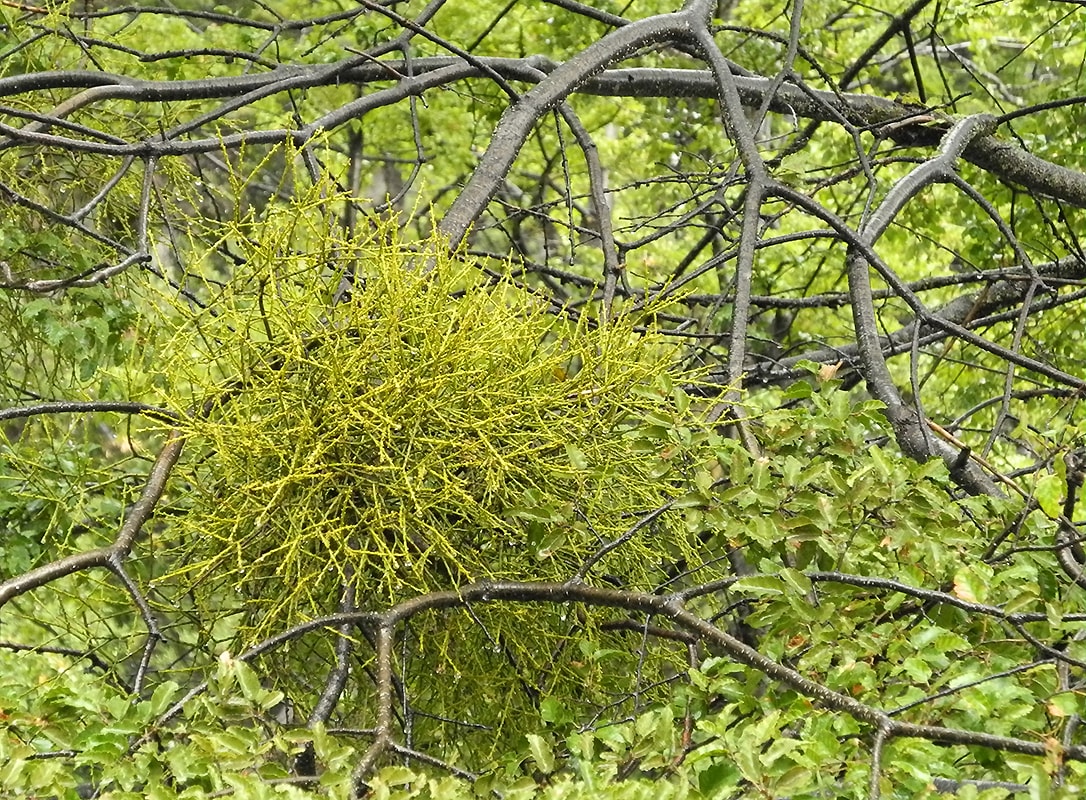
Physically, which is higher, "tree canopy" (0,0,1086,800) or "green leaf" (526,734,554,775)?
"tree canopy" (0,0,1086,800)

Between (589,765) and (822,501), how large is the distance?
1.64 ft

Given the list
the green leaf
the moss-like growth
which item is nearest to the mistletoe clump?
the moss-like growth

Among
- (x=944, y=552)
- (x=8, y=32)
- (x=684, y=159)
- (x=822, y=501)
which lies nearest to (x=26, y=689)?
(x=822, y=501)

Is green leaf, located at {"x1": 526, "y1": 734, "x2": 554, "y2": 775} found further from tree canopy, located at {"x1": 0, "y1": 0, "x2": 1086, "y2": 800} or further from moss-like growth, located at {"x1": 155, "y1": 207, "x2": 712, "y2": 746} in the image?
moss-like growth, located at {"x1": 155, "y1": 207, "x2": 712, "y2": 746}

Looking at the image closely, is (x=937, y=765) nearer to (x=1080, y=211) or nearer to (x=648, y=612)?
(x=648, y=612)

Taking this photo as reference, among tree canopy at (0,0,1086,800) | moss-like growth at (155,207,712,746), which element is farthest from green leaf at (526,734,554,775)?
moss-like growth at (155,207,712,746)

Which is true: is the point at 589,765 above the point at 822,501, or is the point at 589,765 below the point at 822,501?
below

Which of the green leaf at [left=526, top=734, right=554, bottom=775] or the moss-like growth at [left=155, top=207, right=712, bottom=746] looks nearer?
the green leaf at [left=526, top=734, right=554, bottom=775]

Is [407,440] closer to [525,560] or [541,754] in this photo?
[525,560]

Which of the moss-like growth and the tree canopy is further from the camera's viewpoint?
the moss-like growth

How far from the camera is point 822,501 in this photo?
1462 millimetres

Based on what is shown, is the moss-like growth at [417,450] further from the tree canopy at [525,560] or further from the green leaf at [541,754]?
the green leaf at [541,754]

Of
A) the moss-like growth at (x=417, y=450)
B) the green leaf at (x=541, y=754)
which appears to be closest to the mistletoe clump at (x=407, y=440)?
the moss-like growth at (x=417, y=450)

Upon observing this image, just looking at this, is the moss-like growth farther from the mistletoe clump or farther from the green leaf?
the green leaf
